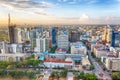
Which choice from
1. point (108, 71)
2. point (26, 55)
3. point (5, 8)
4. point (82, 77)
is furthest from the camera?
point (26, 55)

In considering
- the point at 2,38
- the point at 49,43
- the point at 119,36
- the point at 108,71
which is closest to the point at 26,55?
the point at 2,38

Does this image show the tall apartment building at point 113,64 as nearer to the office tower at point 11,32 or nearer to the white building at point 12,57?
the white building at point 12,57

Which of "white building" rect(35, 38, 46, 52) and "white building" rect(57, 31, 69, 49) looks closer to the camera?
"white building" rect(35, 38, 46, 52)

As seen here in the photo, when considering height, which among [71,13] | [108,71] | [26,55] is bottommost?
[108,71]

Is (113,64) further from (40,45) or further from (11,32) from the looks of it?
(11,32)

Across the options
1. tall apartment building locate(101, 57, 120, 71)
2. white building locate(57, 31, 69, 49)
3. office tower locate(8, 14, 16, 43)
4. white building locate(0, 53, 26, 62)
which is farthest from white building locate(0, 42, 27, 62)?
tall apartment building locate(101, 57, 120, 71)

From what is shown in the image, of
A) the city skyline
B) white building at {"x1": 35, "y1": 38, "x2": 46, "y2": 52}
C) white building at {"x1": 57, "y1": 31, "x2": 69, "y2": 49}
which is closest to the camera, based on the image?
the city skyline

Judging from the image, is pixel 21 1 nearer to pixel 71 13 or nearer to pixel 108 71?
pixel 71 13

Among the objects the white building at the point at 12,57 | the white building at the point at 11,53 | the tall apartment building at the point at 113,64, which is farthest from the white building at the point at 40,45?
the tall apartment building at the point at 113,64

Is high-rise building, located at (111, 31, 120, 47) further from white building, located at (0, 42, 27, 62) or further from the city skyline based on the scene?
white building, located at (0, 42, 27, 62)
